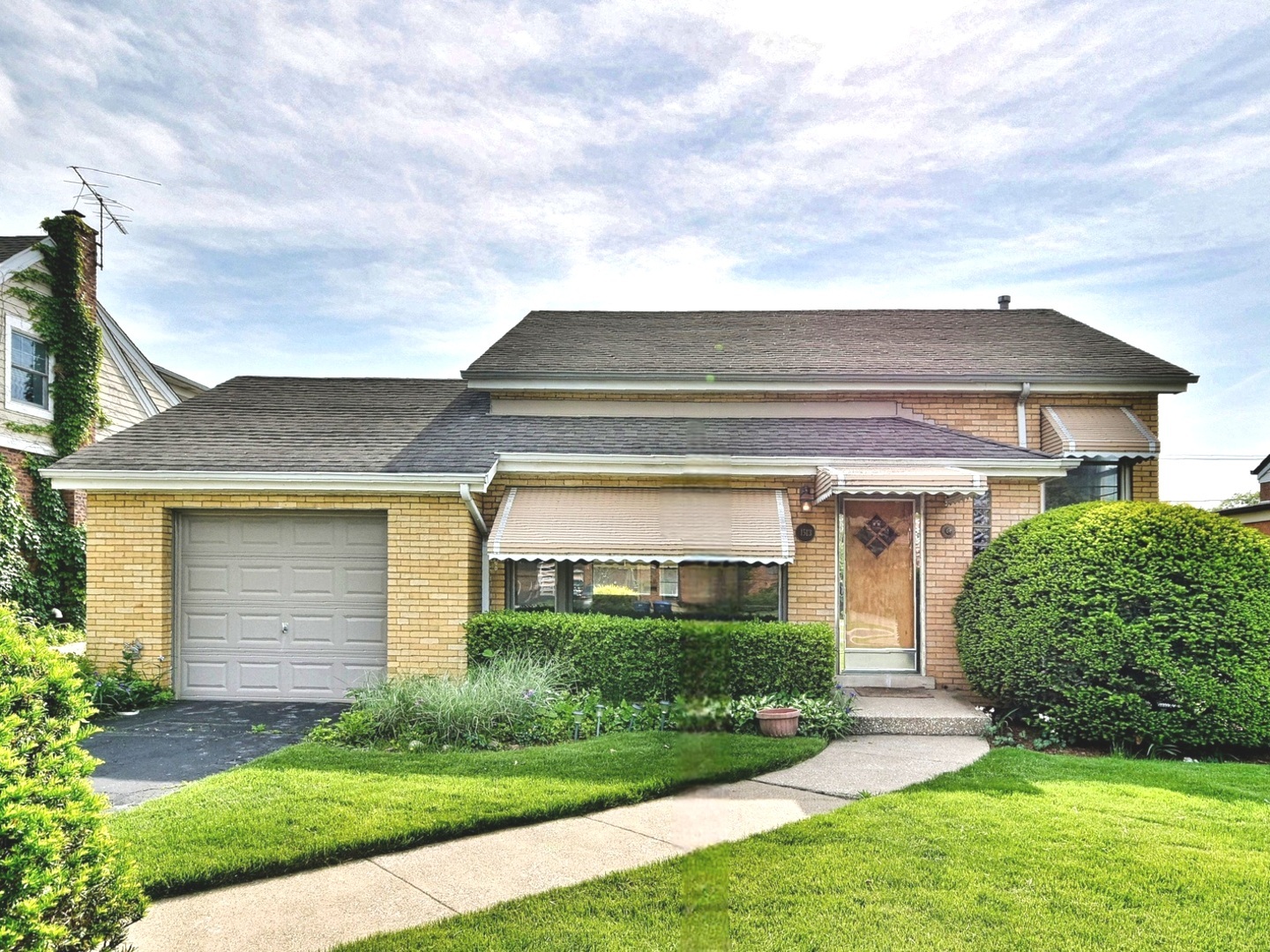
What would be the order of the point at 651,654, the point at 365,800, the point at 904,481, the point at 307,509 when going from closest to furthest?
the point at 365,800, the point at 651,654, the point at 904,481, the point at 307,509

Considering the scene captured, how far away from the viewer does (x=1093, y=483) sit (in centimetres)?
1295

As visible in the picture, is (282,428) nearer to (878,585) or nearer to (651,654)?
(651,654)

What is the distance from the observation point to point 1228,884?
14.6 feet

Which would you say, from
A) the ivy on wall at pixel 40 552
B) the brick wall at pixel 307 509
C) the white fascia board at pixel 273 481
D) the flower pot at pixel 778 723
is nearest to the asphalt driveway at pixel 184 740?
the brick wall at pixel 307 509

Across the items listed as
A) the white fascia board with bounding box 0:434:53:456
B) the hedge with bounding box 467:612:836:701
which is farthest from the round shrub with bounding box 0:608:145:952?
the white fascia board with bounding box 0:434:53:456

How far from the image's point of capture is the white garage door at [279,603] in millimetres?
11125

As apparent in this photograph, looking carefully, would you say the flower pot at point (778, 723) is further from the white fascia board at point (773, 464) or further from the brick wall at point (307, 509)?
the brick wall at point (307, 509)

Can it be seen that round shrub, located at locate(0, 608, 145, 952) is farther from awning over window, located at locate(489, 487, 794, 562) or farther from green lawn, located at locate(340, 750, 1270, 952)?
awning over window, located at locate(489, 487, 794, 562)

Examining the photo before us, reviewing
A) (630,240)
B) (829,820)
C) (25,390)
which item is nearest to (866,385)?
(829,820)

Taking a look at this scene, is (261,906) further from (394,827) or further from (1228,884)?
(1228,884)

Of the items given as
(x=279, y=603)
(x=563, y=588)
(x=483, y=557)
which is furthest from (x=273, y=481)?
(x=563, y=588)

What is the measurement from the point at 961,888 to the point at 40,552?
1697cm

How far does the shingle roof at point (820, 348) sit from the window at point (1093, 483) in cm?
151

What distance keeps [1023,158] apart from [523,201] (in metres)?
1.13
